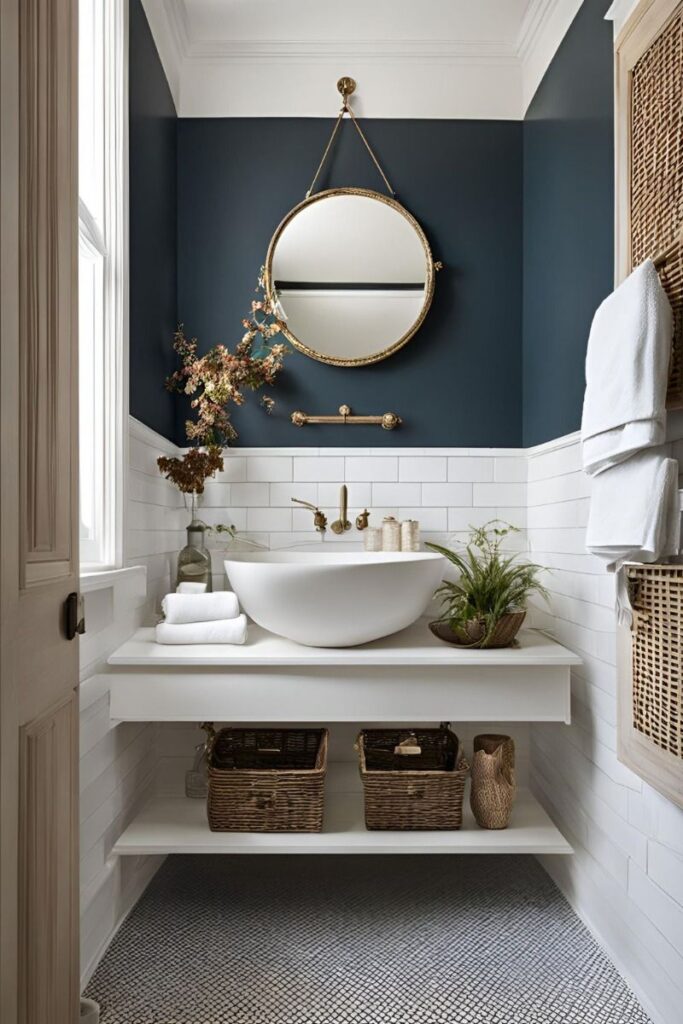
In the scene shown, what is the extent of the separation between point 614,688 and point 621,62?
4.83ft

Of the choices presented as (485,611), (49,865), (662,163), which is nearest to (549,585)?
(485,611)

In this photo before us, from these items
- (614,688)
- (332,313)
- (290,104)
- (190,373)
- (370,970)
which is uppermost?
(290,104)

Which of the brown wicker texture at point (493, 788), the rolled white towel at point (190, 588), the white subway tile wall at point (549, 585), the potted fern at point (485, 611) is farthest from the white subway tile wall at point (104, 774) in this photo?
the brown wicker texture at point (493, 788)

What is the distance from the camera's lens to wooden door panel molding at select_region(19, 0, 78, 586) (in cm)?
107

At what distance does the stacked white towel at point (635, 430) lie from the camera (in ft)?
5.03

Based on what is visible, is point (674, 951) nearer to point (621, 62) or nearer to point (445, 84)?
point (621, 62)

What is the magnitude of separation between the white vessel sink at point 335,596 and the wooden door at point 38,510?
2.55ft

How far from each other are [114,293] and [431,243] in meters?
1.27

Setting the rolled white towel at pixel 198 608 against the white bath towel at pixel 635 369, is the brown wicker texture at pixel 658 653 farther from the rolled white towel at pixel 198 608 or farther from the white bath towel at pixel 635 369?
the rolled white towel at pixel 198 608

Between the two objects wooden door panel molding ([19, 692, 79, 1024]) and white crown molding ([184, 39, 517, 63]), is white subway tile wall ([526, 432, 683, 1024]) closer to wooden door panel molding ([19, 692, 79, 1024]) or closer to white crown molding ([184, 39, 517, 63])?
wooden door panel molding ([19, 692, 79, 1024])

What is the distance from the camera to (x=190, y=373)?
2.70m

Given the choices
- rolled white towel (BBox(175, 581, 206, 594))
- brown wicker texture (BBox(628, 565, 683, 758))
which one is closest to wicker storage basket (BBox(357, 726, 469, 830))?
brown wicker texture (BBox(628, 565, 683, 758))

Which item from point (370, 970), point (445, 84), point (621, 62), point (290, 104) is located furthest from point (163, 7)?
point (370, 970)

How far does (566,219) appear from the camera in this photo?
240 cm
